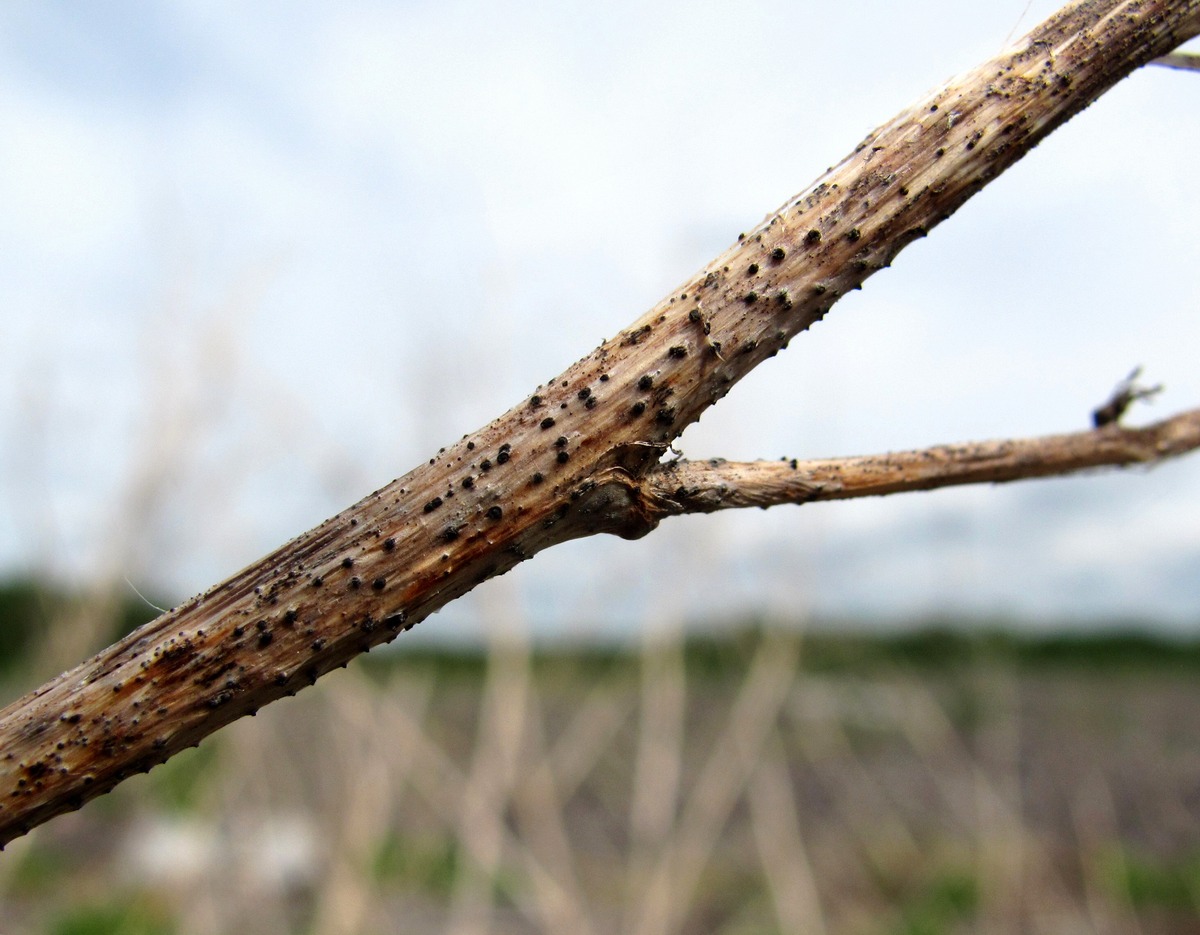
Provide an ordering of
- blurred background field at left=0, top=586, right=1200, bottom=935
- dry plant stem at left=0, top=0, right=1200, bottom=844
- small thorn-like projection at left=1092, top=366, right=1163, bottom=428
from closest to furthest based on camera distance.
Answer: dry plant stem at left=0, top=0, right=1200, bottom=844
small thorn-like projection at left=1092, top=366, right=1163, bottom=428
blurred background field at left=0, top=586, right=1200, bottom=935

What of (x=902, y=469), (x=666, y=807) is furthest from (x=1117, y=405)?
(x=666, y=807)

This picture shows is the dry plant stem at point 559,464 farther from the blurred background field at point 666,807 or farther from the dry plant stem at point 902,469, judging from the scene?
the blurred background field at point 666,807

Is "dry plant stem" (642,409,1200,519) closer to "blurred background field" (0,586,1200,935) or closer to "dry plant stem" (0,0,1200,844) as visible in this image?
"dry plant stem" (0,0,1200,844)

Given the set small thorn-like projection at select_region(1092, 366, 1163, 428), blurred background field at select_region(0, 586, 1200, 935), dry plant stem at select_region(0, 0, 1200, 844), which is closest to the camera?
dry plant stem at select_region(0, 0, 1200, 844)

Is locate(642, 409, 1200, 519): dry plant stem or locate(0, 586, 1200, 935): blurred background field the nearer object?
locate(642, 409, 1200, 519): dry plant stem

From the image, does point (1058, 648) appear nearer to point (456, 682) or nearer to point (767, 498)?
point (456, 682)

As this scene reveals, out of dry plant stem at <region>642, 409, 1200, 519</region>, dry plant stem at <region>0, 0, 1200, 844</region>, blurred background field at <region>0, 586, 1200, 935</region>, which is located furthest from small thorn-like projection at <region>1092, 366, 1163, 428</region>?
blurred background field at <region>0, 586, 1200, 935</region>

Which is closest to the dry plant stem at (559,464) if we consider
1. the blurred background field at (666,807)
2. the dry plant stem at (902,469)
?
the dry plant stem at (902,469)
